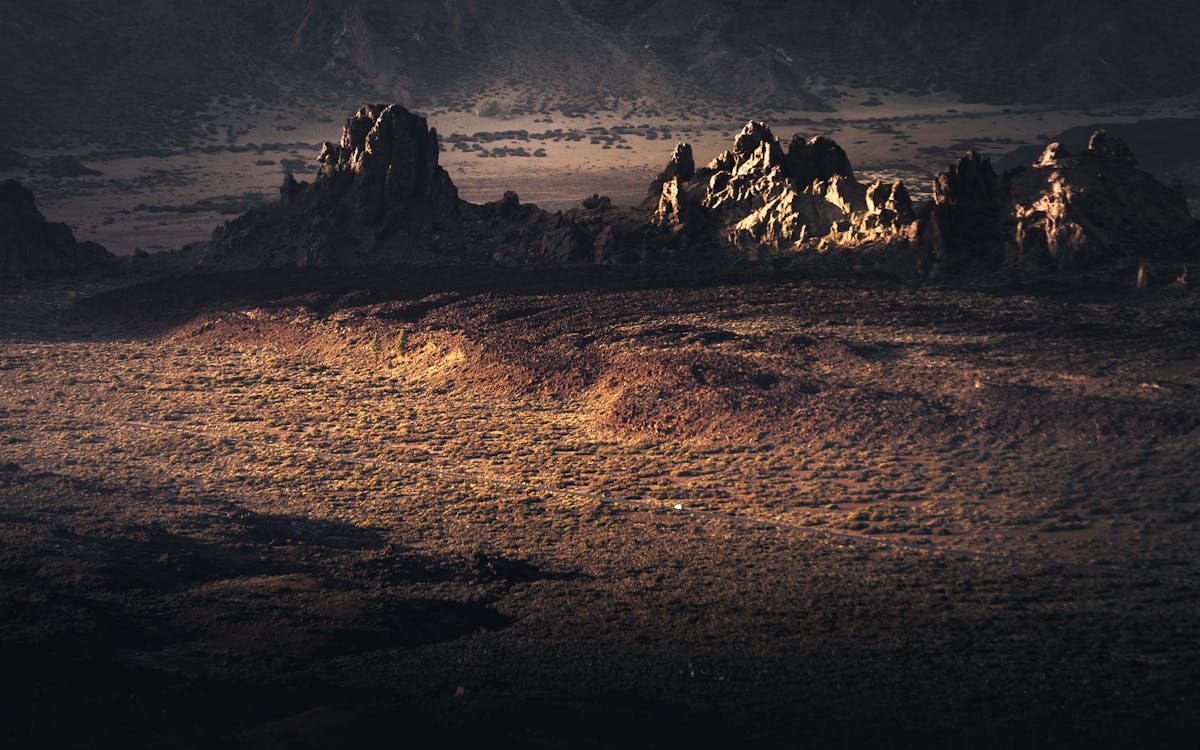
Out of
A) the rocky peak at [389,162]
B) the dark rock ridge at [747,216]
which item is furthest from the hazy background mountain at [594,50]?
the dark rock ridge at [747,216]

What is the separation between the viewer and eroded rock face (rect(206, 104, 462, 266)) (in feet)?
137

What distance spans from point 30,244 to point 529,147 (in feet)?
171

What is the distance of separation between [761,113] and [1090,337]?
7513 centimetres

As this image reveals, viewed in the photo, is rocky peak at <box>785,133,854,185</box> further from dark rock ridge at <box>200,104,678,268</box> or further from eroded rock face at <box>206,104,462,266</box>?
eroded rock face at <box>206,104,462,266</box>

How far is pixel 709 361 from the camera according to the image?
2805 centimetres

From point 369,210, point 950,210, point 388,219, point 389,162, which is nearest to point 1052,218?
point 950,210

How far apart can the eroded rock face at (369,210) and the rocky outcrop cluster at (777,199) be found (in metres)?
7.79

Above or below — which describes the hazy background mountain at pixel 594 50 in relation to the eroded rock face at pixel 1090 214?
above

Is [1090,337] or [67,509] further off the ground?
[1090,337]

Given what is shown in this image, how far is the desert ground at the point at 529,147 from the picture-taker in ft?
237

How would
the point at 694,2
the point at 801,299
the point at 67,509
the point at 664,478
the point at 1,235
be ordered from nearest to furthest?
the point at 67,509, the point at 664,478, the point at 801,299, the point at 1,235, the point at 694,2

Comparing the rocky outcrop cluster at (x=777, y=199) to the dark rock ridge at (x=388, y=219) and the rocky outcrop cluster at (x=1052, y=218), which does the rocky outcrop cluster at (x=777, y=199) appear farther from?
the dark rock ridge at (x=388, y=219)

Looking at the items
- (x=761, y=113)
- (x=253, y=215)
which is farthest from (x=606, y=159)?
(x=253, y=215)

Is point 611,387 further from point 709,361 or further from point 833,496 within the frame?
point 833,496
